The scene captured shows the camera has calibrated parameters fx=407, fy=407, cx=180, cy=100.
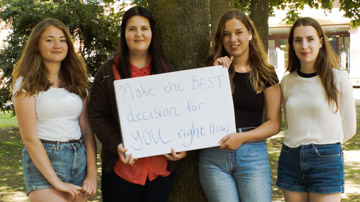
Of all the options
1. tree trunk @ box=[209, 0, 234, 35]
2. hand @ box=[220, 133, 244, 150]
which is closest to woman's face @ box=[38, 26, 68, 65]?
hand @ box=[220, 133, 244, 150]

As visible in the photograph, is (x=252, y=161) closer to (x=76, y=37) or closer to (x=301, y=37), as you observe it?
(x=301, y=37)

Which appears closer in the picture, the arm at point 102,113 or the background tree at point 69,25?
the arm at point 102,113

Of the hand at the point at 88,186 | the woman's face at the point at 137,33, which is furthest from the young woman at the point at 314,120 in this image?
the hand at the point at 88,186

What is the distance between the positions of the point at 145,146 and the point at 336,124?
52.3 inches

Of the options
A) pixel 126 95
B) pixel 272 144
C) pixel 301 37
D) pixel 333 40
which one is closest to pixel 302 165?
pixel 301 37

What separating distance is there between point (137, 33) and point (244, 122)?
0.96 meters

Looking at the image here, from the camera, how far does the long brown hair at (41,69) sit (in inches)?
106

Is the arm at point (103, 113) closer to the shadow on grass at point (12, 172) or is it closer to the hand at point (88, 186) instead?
the hand at point (88, 186)

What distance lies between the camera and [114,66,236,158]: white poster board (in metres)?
2.70

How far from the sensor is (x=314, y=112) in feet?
9.24

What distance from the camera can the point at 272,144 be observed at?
372 inches

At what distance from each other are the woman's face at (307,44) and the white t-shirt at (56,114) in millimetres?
1633

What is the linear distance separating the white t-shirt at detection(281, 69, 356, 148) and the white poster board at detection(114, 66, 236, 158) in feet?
1.52

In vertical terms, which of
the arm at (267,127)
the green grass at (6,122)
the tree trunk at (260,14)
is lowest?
the green grass at (6,122)
